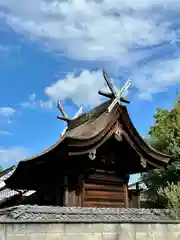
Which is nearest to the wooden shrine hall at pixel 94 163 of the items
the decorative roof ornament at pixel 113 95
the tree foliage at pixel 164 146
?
the decorative roof ornament at pixel 113 95

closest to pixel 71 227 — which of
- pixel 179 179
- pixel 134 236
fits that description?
pixel 134 236

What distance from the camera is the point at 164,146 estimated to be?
17.9m

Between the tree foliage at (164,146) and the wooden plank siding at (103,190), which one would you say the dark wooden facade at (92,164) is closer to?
the wooden plank siding at (103,190)

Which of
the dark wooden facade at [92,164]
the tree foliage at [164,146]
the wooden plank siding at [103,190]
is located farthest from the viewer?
the tree foliage at [164,146]

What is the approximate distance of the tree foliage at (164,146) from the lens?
1639 centimetres

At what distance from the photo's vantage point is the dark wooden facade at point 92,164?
1047cm

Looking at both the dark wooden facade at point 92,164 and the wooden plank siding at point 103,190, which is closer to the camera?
the dark wooden facade at point 92,164

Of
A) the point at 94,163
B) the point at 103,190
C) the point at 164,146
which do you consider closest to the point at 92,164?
the point at 94,163

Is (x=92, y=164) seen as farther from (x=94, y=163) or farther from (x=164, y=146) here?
(x=164, y=146)

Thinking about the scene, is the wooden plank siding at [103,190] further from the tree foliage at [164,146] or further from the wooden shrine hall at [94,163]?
the tree foliage at [164,146]

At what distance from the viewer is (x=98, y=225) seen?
7570 mm

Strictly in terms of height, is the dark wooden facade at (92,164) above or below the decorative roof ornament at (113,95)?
below

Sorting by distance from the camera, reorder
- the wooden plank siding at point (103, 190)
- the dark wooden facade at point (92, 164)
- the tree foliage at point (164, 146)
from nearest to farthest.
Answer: the dark wooden facade at point (92, 164) → the wooden plank siding at point (103, 190) → the tree foliage at point (164, 146)

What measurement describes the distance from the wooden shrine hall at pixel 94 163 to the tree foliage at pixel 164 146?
418 centimetres
